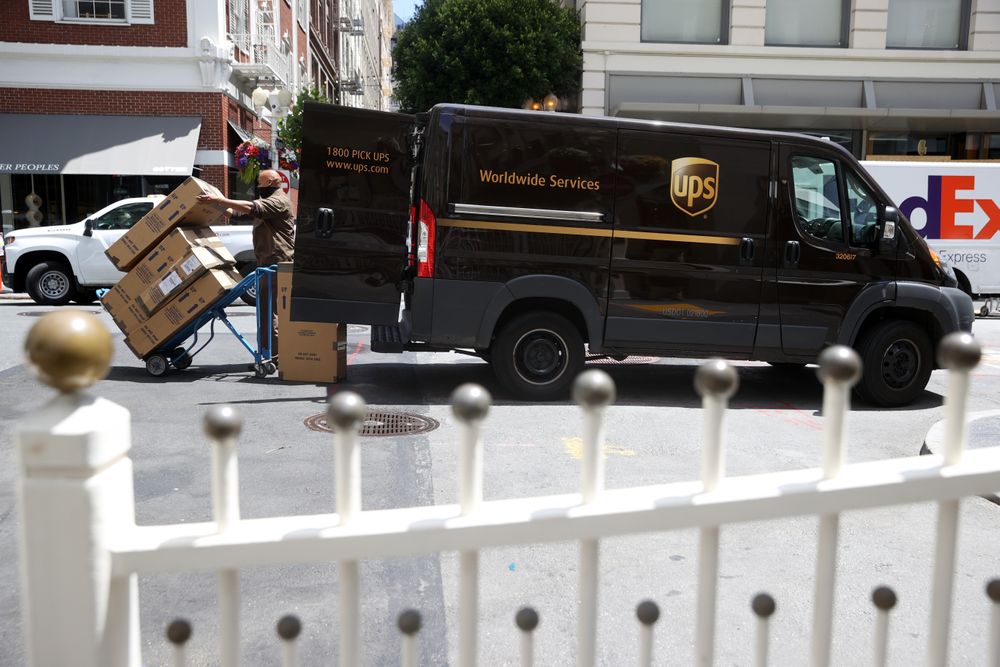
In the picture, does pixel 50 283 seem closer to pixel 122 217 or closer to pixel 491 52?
pixel 122 217

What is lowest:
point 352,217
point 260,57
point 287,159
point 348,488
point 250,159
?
point 348,488

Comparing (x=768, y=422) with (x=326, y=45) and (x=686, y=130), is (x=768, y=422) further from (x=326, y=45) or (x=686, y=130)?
(x=326, y=45)

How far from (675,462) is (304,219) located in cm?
376

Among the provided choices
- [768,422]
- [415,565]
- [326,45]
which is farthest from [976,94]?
[326,45]

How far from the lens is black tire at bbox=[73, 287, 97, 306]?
16789 mm

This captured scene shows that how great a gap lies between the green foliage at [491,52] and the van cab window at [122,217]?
10971 millimetres

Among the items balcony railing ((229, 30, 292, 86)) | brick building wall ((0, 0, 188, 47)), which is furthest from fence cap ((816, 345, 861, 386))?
balcony railing ((229, 30, 292, 86))

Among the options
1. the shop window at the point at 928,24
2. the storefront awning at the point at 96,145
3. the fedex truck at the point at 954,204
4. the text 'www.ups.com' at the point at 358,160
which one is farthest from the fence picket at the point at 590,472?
the shop window at the point at 928,24

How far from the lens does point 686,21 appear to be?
22.0m

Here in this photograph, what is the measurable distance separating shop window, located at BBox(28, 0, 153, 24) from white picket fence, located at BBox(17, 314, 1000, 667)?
23331 millimetres

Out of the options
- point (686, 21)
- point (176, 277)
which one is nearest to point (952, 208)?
point (686, 21)

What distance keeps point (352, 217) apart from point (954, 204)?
12461 mm

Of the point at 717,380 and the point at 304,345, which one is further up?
the point at 717,380

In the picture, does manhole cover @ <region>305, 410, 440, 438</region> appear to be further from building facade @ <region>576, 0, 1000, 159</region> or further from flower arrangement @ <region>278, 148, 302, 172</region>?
flower arrangement @ <region>278, 148, 302, 172</region>
